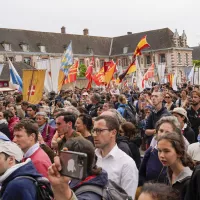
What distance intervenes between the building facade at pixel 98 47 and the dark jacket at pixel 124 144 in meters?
56.4

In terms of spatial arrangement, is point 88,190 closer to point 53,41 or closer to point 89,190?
point 89,190

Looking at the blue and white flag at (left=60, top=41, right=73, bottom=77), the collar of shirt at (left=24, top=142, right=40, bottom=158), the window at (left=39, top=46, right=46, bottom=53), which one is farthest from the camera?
the window at (left=39, top=46, right=46, bottom=53)

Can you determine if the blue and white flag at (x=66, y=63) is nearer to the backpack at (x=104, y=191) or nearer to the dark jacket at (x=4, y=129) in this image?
the dark jacket at (x=4, y=129)

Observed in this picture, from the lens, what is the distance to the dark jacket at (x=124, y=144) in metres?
4.82

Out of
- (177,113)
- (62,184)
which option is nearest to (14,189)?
(62,184)

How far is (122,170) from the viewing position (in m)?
3.85

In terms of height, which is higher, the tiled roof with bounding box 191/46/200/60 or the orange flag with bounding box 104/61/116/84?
the tiled roof with bounding box 191/46/200/60

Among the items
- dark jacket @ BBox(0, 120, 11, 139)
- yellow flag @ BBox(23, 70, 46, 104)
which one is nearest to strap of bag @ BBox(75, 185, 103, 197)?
dark jacket @ BBox(0, 120, 11, 139)

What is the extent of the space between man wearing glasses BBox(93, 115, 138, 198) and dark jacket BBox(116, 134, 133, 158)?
0.58m

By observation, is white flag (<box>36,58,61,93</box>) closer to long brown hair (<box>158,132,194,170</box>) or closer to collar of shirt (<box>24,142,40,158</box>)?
collar of shirt (<box>24,142,40,158</box>)

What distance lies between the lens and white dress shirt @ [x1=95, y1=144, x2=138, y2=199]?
379 centimetres

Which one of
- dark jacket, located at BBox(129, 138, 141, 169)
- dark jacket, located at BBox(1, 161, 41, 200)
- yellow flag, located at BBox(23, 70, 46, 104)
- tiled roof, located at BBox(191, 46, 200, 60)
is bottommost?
dark jacket, located at BBox(129, 138, 141, 169)

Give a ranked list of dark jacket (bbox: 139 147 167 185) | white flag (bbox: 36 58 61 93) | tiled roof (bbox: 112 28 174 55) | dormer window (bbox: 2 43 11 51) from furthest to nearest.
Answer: tiled roof (bbox: 112 28 174 55)
dormer window (bbox: 2 43 11 51)
white flag (bbox: 36 58 61 93)
dark jacket (bbox: 139 147 167 185)

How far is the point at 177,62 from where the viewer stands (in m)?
69.4
